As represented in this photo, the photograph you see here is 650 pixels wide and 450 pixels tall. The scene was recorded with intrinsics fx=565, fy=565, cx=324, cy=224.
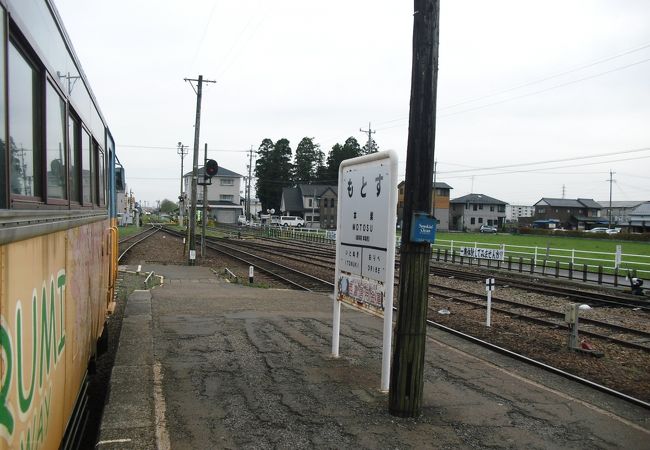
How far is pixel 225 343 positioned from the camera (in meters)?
7.82

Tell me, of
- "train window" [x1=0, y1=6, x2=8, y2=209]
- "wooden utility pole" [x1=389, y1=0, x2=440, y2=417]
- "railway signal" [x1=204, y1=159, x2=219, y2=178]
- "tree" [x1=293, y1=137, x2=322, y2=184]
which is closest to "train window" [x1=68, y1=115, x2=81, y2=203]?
"train window" [x1=0, y1=6, x2=8, y2=209]

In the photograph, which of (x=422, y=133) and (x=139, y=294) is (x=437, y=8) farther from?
(x=139, y=294)

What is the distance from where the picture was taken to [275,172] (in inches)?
4085

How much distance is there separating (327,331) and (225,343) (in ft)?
6.01

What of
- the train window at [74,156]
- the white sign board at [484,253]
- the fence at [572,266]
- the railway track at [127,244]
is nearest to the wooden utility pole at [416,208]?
the train window at [74,156]

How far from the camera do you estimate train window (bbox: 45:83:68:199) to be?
3039 millimetres

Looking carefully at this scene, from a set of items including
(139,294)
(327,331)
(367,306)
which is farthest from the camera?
(139,294)

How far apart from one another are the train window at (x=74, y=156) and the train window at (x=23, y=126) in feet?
3.88

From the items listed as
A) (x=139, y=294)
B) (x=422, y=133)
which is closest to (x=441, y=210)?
(x=139, y=294)

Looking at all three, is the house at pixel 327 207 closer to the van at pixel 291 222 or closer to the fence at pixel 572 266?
the van at pixel 291 222

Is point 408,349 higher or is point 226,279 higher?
point 408,349

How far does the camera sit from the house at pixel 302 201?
94.1m

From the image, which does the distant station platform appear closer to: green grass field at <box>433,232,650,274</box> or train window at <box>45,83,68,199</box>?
train window at <box>45,83,68,199</box>

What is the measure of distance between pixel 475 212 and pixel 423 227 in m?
97.8
